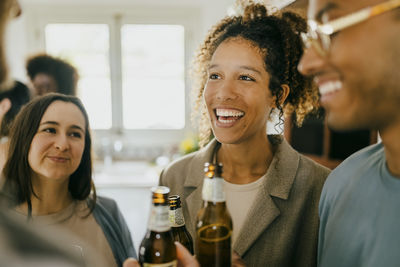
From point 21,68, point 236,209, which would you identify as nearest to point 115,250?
point 236,209

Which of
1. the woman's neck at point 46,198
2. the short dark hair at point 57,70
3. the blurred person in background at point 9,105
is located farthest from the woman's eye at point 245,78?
the short dark hair at point 57,70

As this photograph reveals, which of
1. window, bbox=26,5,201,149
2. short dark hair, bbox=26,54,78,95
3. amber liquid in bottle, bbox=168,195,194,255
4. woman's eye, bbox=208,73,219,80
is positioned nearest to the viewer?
amber liquid in bottle, bbox=168,195,194,255

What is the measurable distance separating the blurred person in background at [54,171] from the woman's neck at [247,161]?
52 cm

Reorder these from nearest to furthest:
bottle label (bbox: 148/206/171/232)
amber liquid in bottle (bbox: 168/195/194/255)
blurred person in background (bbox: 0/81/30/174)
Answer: bottle label (bbox: 148/206/171/232)
amber liquid in bottle (bbox: 168/195/194/255)
blurred person in background (bbox: 0/81/30/174)

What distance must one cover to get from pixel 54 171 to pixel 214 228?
2.33ft

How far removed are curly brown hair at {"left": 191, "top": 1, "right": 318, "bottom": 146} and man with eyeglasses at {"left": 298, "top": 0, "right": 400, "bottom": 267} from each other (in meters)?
0.41

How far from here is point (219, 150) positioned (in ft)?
4.11

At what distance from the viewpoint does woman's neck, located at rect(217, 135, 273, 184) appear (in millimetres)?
1151

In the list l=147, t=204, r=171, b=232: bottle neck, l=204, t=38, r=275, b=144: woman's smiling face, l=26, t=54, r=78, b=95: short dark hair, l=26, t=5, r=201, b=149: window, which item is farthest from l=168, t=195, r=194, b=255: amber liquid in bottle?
l=26, t=5, r=201, b=149: window

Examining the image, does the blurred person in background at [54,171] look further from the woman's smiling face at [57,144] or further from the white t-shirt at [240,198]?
the white t-shirt at [240,198]

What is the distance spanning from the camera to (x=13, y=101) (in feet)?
4.78

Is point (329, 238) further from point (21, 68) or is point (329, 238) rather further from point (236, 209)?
point (21, 68)

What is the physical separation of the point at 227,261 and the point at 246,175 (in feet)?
1.70

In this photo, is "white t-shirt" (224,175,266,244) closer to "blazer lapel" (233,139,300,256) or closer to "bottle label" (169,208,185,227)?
"blazer lapel" (233,139,300,256)
